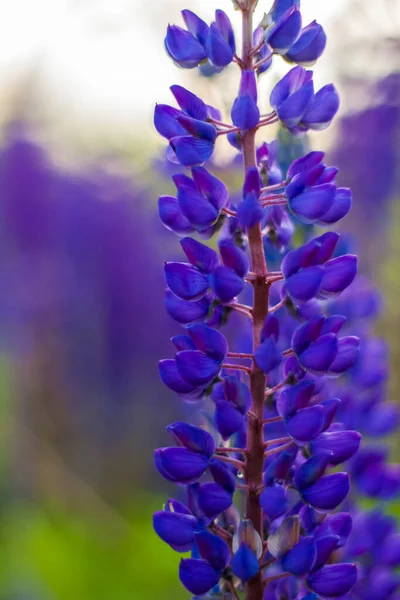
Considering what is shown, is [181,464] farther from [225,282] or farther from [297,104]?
[297,104]

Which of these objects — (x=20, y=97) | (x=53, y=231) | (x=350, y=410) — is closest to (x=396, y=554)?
(x=350, y=410)

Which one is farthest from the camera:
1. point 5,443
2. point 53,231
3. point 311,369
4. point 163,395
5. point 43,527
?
point 53,231

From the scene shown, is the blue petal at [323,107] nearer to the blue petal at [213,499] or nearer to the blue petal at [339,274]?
the blue petal at [339,274]

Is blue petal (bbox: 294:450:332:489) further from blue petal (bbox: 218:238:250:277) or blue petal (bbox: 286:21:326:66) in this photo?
blue petal (bbox: 286:21:326:66)

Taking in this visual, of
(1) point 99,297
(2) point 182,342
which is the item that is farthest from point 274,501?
(1) point 99,297

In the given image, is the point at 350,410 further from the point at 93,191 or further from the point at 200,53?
the point at 93,191
